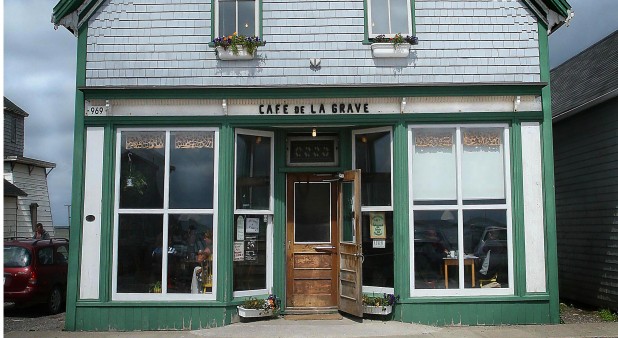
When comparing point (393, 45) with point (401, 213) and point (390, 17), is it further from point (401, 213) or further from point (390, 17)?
point (401, 213)

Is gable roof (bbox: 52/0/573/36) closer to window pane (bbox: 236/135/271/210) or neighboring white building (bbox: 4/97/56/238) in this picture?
window pane (bbox: 236/135/271/210)

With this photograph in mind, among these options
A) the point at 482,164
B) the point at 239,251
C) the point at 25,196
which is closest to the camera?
the point at 239,251

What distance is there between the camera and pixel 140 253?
10.4 m

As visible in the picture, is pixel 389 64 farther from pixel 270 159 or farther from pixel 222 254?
pixel 222 254

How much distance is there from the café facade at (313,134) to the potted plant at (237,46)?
0.39 ft

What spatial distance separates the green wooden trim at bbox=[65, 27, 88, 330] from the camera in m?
10.2

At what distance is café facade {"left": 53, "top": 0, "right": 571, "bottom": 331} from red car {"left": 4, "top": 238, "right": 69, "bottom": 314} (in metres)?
2.48

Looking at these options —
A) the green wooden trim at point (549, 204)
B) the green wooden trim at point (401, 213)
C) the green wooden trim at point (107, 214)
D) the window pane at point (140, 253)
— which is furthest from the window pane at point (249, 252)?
the green wooden trim at point (549, 204)

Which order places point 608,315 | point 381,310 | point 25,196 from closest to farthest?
1. point 381,310
2. point 608,315
3. point 25,196

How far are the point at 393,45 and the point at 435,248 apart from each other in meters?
3.37

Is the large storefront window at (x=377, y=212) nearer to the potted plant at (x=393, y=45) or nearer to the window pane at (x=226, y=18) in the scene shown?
the potted plant at (x=393, y=45)

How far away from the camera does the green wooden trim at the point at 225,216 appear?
1034 cm

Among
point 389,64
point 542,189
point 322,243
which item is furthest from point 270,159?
point 542,189

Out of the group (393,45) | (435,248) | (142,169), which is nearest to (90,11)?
(142,169)
